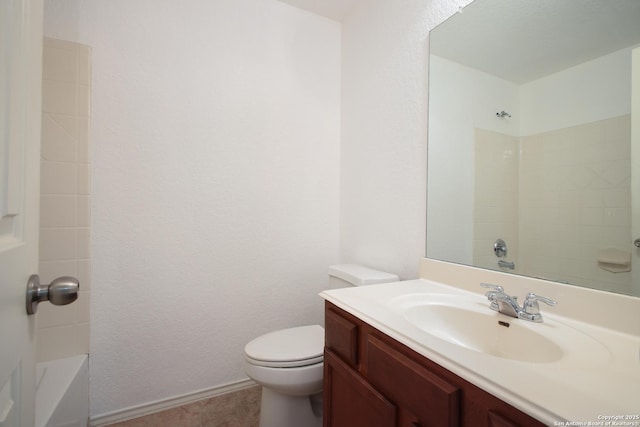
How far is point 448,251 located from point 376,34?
4.20 ft

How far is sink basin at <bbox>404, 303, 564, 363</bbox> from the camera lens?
69 cm

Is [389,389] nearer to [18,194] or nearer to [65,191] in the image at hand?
[18,194]

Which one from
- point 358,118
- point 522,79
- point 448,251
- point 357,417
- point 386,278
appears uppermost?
point 358,118

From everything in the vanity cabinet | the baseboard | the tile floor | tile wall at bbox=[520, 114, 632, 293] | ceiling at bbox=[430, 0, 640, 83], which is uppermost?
ceiling at bbox=[430, 0, 640, 83]

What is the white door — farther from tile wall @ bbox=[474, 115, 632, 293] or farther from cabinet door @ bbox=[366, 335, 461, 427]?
tile wall @ bbox=[474, 115, 632, 293]

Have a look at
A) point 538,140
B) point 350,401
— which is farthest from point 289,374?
point 538,140

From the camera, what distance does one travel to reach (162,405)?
1407 millimetres

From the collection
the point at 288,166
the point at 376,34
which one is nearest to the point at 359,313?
the point at 288,166

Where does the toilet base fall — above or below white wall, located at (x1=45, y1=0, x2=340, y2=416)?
below

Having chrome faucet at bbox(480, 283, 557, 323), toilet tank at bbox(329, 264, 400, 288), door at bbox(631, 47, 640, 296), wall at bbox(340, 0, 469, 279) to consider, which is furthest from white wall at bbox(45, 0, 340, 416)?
door at bbox(631, 47, 640, 296)

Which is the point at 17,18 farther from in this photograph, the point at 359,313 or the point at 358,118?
the point at 358,118

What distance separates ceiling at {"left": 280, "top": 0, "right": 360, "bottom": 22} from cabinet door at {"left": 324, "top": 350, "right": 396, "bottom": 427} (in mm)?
1963

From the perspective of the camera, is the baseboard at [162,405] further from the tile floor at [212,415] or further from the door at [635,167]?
the door at [635,167]

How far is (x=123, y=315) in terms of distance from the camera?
1.35 m
